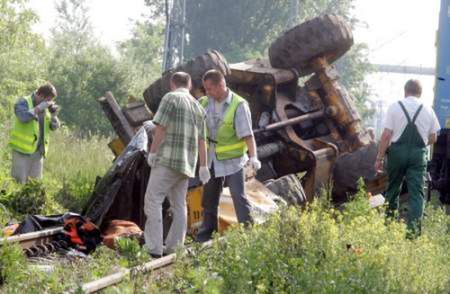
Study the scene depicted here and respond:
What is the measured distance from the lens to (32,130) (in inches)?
451

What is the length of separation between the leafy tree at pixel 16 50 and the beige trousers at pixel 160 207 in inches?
439

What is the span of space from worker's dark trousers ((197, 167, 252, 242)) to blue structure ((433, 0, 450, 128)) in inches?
245

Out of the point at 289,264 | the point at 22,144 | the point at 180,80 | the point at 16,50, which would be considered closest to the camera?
the point at 289,264

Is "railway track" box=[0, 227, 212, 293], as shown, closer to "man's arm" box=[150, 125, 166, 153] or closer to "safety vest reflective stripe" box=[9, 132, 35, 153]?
"man's arm" box=[150, 125, 166, 153]

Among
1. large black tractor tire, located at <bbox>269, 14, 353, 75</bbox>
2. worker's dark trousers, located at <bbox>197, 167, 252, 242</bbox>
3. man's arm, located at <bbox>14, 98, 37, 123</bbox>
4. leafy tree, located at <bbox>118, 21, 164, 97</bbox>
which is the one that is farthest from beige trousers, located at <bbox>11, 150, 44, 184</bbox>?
leafy tree, located at <bbox>118, 21, 164, 97</bbox>

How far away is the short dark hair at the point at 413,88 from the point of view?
983cm

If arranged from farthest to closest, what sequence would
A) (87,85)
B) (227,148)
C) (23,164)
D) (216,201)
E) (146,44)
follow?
(146,44), (87,85), (23,164), (216,201), (227,148)

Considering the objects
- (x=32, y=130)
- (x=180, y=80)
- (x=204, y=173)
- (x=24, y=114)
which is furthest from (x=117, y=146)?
(x=180, y=80)

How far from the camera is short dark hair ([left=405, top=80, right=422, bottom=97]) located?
9828mm

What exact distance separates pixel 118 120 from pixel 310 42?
320 cm

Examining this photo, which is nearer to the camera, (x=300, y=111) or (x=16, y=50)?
(x=300, y=111)

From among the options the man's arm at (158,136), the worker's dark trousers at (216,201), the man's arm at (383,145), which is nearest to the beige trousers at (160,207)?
the man's arm at (158,136)

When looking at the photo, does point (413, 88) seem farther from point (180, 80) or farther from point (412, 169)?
point (180, 80)

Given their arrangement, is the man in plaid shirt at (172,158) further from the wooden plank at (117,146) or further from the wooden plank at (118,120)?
the wooden plank at (117,146)
